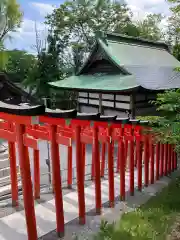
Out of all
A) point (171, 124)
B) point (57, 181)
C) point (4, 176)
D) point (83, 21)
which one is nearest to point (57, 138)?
point (57, 181)

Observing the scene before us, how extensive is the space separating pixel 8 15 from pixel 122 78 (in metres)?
7.53

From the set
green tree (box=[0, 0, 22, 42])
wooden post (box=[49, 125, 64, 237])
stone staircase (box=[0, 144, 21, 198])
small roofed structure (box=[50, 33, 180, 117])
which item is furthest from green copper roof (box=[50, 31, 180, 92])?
wooden post (box=[49, 125, 64, 237])

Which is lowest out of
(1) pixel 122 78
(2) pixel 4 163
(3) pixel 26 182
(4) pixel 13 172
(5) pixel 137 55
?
(2) pixel 4 163

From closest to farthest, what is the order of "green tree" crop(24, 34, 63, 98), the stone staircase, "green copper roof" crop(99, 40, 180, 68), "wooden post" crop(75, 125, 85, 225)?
"wooden post" crop(75, 125, 85, 225), the stone staircase, "green copper roof" crop(99, 40, 180, 68), "green tree" crop(24, 34, 63, 98)

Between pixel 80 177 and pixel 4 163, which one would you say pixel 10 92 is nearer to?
pixel 4 163

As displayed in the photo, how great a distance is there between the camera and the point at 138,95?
11.2m

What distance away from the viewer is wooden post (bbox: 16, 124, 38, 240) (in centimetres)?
335

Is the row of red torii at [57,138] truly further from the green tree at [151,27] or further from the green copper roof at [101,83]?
the green tree at [151,27]

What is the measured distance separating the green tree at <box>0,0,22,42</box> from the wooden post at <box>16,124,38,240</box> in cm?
1178

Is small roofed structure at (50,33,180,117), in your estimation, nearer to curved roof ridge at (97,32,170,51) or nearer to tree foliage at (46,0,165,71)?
curved roof ridge at (97,32,170,51)

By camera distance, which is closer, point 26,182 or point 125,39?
point 26,182

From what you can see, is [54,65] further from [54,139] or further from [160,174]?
[54,139]

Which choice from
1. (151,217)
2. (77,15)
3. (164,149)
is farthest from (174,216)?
(77,15)

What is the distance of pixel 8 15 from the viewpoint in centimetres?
1329
